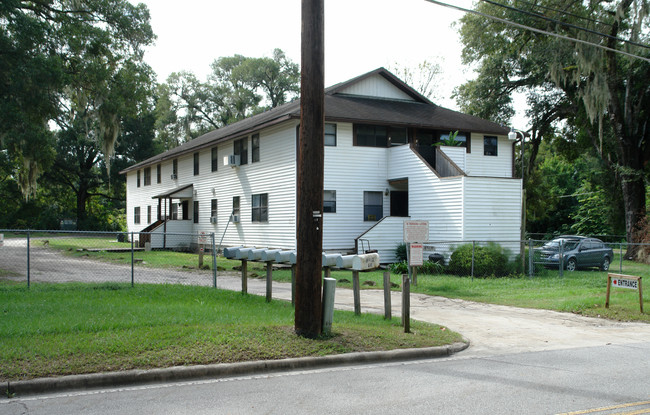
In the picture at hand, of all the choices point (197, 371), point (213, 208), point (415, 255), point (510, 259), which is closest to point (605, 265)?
point (510, 259)

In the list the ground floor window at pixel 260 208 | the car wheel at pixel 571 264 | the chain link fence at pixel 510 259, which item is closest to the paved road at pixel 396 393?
the chain link fence at pixel 510 259

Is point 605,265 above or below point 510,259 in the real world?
below

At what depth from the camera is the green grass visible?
7070 mm

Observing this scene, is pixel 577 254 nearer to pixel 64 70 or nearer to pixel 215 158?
pixel 215 158

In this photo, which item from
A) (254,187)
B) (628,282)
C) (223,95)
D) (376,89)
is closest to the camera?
(628,282)

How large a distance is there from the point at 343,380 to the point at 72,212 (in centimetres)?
6049

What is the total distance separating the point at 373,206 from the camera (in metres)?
26.2

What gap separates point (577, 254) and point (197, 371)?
66.8 feet

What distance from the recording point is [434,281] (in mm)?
18922

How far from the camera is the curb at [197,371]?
631 cm

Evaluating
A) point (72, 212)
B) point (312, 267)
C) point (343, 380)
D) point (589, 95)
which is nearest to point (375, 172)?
point (589, 95)

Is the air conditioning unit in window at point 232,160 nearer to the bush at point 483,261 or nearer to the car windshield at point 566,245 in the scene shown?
the bush at point 483,261

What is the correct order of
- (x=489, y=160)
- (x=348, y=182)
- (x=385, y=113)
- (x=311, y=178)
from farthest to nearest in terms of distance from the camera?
(x=489, y=160) → (x=385, y=113) → (x=348, y=182) → (x=311, y=178)

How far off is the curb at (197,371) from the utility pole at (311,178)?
843 mm
